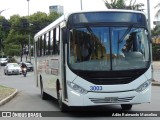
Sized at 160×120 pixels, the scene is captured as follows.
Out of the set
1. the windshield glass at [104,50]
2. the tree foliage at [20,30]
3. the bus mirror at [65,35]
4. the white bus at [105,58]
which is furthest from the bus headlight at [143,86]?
the tree foliage at [20,30]

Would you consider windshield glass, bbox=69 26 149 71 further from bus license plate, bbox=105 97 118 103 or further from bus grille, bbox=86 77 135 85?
bus license plate, bbox=105 97 118 103

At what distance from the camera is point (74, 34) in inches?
536

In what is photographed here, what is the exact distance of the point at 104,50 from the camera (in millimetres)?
13430

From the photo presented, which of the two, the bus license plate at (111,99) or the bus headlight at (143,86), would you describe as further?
the bus headlight at (143,86)

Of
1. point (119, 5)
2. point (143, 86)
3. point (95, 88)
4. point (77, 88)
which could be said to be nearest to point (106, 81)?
point (95, 88)

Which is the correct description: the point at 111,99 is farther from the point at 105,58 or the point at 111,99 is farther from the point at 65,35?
the point at 65,35

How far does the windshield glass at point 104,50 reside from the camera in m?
13.4

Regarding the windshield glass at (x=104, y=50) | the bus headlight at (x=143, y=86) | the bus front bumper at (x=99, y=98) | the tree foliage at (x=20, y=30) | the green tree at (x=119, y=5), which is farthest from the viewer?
the tree foliage at (x=20, y=30)

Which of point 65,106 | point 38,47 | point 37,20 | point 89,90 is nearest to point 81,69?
point 89,90

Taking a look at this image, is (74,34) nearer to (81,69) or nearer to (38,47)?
(81,69)

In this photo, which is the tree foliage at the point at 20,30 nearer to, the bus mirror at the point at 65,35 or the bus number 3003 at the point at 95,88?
the bus mirror at the point at 65,35

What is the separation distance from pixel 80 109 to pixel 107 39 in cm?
325

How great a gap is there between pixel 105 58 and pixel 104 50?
0.23 m

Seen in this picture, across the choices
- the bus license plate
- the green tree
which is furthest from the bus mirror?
the green tree
